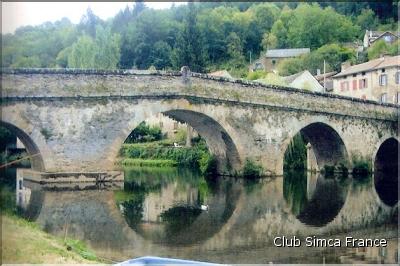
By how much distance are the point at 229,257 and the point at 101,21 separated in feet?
144

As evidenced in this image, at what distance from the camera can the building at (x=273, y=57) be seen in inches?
1666

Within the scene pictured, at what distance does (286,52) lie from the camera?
142 feet

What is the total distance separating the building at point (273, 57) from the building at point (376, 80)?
6.00m

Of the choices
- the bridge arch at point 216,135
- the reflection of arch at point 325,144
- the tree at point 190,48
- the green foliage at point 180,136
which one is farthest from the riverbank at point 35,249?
the green foliage at point 180,136

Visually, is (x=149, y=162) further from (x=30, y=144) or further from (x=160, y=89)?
(x=30, y=144)

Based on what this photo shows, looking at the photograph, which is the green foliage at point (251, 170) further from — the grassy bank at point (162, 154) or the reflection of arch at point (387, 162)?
the grassy bank at point (162, 154)

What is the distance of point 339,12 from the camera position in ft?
156

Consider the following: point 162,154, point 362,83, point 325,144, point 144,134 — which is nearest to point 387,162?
point 325,144

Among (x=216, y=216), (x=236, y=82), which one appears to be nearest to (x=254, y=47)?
(x=236, y=82)

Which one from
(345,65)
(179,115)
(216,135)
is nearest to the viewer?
(179,115)

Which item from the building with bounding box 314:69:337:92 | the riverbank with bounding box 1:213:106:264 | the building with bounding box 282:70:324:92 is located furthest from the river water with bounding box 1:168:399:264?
the building with bounding box 314:69:337:92

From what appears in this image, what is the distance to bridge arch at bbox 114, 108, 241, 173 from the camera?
74.9 ft

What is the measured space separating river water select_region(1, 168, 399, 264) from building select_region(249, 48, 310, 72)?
19.9 meters

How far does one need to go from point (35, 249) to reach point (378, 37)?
146 feet
